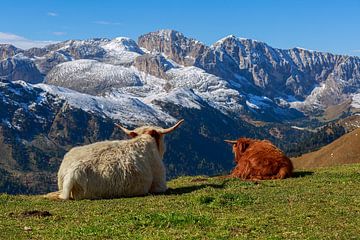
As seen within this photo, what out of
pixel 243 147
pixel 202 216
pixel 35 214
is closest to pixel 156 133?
pixel 243 147

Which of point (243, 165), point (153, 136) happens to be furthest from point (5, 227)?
point (243, 165)

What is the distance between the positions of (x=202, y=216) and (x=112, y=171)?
7821mm

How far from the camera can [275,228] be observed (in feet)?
50.0

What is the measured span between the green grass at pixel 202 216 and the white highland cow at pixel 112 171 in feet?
3.12

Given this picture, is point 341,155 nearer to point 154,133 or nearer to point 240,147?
point 240,147

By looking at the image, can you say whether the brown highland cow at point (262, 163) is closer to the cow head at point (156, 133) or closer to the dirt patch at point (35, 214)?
the cow head at point (156, 133)

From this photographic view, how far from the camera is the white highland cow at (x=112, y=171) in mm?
23172

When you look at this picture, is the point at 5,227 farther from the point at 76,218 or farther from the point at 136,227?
the point at 136,227

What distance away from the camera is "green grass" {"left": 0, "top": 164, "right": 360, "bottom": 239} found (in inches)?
581

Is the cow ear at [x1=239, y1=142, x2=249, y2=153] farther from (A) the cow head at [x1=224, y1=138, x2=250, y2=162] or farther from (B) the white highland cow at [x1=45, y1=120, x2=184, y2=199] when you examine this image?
(B) the white highland cow at [x1=45, y1=120, x2=184, y2=199]

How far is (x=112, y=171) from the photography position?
23.6 meters

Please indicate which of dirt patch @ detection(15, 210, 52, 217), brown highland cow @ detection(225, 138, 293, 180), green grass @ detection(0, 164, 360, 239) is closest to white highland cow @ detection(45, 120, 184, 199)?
green grass @ detection(0, 164, 360, 239)

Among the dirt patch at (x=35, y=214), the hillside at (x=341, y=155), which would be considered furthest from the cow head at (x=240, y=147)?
the hillside at (x=341, y=155)

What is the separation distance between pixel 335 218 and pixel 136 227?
616 cm
